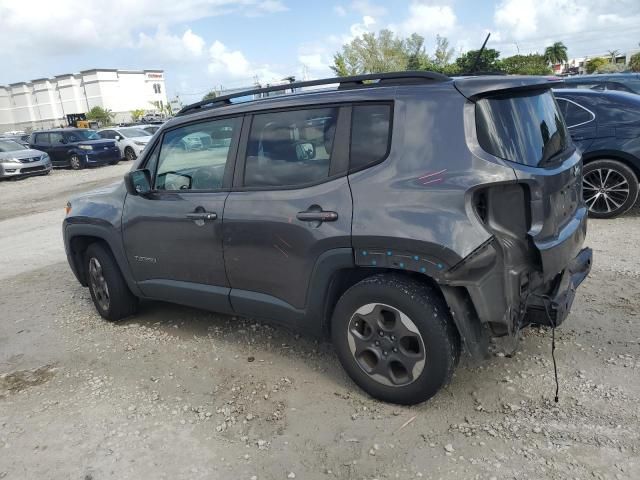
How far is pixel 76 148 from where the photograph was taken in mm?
20578

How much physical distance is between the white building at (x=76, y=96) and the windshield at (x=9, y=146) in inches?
3880

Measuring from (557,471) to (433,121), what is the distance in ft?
6.03

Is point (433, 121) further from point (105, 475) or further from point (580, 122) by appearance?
point (580, 122)

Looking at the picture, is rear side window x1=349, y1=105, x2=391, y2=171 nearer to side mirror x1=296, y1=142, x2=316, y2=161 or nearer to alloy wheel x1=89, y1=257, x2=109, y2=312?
side mirror x1=296, y1=142, x2=316, y2=161

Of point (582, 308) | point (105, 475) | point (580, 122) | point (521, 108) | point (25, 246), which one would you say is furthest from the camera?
point (25, 246)

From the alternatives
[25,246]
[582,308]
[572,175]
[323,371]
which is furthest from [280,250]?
[25,246]

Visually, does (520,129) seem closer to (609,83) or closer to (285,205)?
(285,205)

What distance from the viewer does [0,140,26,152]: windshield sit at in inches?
758

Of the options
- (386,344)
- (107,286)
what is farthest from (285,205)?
(107,286)

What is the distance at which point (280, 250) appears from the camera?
3.29 m

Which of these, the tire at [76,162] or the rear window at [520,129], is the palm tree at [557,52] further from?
the rear window at [520,129]

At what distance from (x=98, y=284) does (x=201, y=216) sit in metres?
1.77

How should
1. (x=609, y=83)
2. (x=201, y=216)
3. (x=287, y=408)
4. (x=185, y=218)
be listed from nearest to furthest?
(x=287, y=408) → (x=201, y=216) → (x=185, y=218) → (x=609, y=83)

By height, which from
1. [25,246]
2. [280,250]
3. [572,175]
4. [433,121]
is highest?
[433,121]
